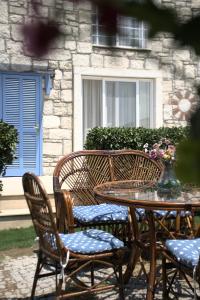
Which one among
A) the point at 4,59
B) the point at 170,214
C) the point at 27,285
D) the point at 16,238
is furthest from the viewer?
the point at 4,59

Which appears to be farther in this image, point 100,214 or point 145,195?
point 100,214

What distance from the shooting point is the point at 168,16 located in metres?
0.41

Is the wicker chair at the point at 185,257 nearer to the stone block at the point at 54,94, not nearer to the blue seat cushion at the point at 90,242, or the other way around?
Result: the blue seat cushion at the point at 90,242

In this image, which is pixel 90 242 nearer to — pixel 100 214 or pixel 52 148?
pixel 100 214

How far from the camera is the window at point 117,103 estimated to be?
9938mm

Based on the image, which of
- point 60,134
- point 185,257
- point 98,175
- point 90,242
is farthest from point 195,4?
point 60,134

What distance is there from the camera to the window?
32.6 ft

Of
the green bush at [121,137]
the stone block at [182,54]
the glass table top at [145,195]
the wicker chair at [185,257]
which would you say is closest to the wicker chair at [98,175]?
the glass table top at [145,195]

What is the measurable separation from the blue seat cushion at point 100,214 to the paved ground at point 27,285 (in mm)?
564

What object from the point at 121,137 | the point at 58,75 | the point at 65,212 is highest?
the point at 58,75

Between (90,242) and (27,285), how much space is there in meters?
1.07

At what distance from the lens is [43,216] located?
302cm

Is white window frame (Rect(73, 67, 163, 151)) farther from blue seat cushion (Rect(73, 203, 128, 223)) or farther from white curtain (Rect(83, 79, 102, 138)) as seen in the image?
blue seat cushion (Rect(73, 203, 128, 223))

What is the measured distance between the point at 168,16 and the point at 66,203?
3500mm
